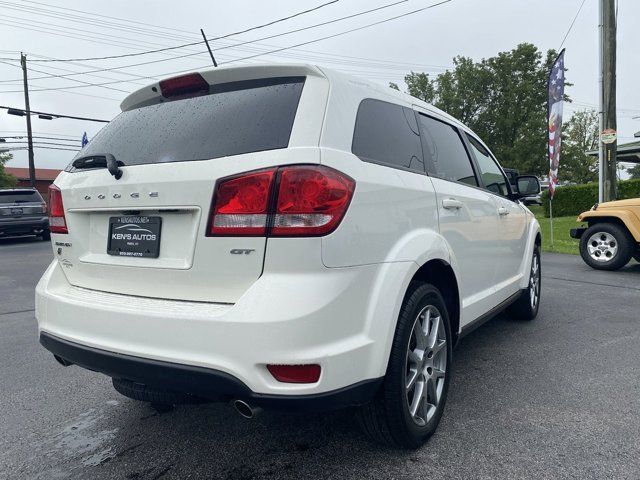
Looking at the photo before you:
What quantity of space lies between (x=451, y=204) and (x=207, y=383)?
65.2 inches

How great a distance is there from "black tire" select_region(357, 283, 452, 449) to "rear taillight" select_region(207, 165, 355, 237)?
1.99 ft

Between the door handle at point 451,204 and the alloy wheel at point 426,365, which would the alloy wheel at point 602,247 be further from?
the alloy wheel at point 426,365

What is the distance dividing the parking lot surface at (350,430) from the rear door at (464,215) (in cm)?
56

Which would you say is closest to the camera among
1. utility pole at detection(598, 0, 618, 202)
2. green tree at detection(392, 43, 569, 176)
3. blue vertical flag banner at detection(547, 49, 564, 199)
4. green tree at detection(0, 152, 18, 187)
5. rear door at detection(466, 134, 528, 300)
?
rear door at detection(466, 134, 528, 300)

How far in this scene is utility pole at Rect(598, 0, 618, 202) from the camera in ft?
34.9

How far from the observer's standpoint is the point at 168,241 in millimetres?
1937

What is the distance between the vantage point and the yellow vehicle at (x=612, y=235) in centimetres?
698

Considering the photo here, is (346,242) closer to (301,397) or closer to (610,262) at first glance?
(301,397)

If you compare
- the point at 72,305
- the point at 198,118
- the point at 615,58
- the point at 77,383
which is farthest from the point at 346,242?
the point at 615,58

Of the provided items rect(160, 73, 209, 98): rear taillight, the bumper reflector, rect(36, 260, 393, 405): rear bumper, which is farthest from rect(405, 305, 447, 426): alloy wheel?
rect(160, 73, 209, 98): rear taillight

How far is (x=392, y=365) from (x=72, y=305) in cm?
143

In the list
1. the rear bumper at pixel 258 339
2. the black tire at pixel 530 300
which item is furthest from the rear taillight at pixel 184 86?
the black tire at pixel 530 300

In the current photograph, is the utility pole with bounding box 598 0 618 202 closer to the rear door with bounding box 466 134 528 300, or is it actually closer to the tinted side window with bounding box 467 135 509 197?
the rear door with bounding box 466 134 528 300

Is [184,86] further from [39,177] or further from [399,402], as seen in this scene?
[39,177]
